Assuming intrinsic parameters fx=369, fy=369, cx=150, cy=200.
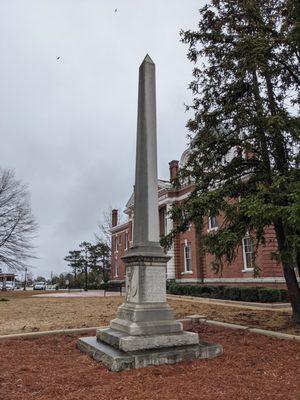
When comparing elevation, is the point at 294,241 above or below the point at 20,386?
above

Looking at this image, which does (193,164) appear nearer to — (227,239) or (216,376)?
(227,239)

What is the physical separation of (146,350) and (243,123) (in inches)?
269

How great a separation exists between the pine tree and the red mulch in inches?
132

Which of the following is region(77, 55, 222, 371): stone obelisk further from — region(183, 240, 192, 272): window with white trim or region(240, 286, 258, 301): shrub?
region(183, 240, 192, 272): window with white trim

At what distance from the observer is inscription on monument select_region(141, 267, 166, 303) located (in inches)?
264

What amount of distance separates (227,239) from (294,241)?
1570mm

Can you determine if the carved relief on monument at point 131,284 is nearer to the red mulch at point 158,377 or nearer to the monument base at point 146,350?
the monument base at point 146,350

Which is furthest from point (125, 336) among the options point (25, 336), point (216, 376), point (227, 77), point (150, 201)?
point (227, 77)

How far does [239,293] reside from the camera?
20.7 metres

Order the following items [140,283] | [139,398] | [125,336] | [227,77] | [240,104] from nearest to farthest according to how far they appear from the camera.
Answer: [139,398], [125,336], [140,283], [240,104], [227,77]

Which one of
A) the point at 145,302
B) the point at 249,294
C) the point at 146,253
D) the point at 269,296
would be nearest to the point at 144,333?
the point at 145,302

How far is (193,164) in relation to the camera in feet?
37.6

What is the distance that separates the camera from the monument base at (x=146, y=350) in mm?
5523

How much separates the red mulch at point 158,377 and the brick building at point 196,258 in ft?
36.2
